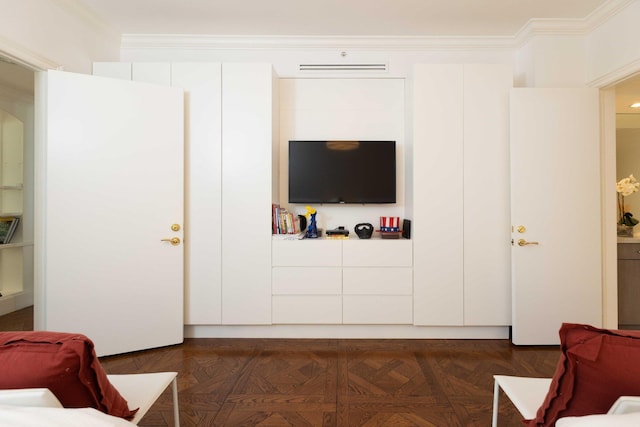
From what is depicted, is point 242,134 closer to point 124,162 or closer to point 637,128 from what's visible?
point 124,162

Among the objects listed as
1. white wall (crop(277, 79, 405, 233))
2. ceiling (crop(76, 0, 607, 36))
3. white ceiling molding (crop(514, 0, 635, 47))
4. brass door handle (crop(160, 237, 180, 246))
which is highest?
ceiling (crop(76, 0, 607, 36))

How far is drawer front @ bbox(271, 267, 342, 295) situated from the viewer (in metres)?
3.01

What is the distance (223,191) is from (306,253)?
891mm

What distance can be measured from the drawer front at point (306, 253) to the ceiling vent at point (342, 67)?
1.67 meters

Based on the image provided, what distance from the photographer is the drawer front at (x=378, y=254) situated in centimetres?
300

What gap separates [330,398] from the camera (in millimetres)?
2141

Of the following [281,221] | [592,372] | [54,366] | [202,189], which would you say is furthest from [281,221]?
[592,372]

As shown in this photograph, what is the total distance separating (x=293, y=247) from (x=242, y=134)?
3.51 feet

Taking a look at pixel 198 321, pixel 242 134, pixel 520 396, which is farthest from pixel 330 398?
pixel 242 134

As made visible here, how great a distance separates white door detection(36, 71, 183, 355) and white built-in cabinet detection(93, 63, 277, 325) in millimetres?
150

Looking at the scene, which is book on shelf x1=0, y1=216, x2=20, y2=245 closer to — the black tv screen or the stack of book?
the stack of book

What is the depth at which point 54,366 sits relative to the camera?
0.91m

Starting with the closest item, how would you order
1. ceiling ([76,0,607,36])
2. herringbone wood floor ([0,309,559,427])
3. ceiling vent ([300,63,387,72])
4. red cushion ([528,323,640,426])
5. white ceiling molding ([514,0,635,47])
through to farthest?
red cushion ([528,323,640,426]), herringbone wood floor ([0,309,559,427]), ceiling ([76,0,607,36]), white ceiling molding ([514,0,635,47]), ceiling vent ([300,63,387,72])

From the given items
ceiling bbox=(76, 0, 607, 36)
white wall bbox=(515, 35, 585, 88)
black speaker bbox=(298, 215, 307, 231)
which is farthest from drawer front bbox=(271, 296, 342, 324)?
white wall bbox=(515, 35, 585, 88)
